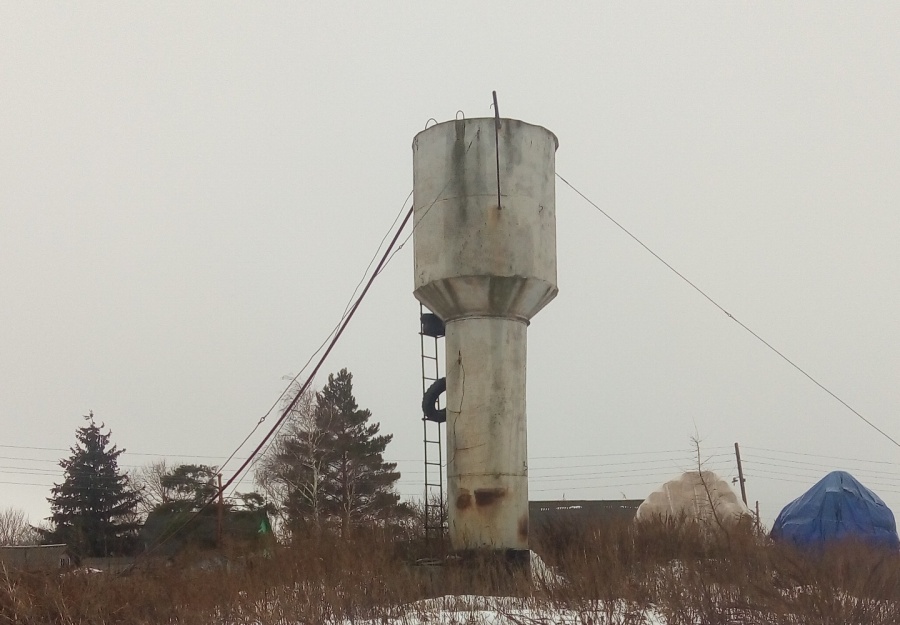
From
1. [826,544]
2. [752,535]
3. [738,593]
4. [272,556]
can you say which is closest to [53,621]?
[272,556]

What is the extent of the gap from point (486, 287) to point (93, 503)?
92.8 feet

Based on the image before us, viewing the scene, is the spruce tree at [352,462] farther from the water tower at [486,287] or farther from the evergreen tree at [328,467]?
the water tower at [486,287]

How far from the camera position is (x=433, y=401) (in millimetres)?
11938

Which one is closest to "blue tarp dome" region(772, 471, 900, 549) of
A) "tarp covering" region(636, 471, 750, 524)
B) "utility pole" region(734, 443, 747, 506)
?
"tarp covering" region(636, 471, 750, 524)

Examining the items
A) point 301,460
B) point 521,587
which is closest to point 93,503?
point 301,460

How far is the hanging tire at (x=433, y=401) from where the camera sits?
468 inches

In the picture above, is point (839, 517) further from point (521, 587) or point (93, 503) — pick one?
point (93, 503)

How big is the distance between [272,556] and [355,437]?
26.0 meters

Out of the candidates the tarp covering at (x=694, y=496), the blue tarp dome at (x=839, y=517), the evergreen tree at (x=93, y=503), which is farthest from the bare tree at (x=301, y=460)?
the blue tarp dome at (x=839, y=517)

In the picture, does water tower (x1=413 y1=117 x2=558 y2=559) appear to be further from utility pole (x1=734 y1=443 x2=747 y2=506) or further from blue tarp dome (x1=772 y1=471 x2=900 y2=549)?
utility pole (x1=734 y1=443 x2=747 y2=506)

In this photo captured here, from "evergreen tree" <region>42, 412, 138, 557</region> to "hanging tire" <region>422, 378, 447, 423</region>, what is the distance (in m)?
25.0

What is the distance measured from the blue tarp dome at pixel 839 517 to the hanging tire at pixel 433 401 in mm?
6411

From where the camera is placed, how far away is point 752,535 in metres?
12.6

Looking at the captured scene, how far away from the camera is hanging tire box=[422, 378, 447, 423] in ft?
39.0
